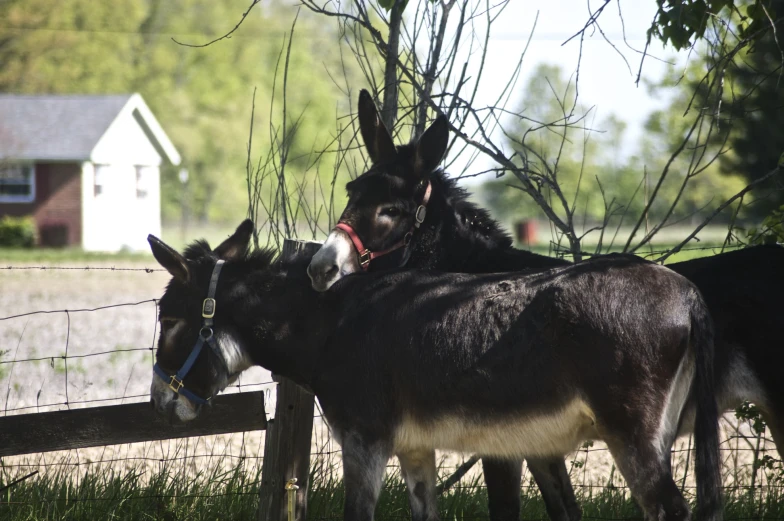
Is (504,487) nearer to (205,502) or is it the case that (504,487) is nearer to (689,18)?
(205,502)

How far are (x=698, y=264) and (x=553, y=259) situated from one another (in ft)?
2.47

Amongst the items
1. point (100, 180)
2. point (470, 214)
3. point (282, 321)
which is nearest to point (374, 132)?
point (470, 214)

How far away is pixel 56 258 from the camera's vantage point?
1139 inches

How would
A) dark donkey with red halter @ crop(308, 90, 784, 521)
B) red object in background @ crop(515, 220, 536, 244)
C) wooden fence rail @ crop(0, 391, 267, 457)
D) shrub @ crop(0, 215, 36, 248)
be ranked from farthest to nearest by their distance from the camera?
red object in background @ crop(515, 220, 536, 244)
shrub @ crop(0, 215, 36, 248)
wooden fence rail @ crop(0, 391, 267, 457)
dark donkey with red halter @ crop(308, 90, 784, 521)

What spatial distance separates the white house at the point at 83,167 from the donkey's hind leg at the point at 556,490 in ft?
109

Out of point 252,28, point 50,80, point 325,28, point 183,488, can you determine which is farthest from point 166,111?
point 183,488

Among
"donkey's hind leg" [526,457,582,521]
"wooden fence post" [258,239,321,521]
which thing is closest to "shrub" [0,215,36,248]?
"wooden fence post" [258,239,321,521]

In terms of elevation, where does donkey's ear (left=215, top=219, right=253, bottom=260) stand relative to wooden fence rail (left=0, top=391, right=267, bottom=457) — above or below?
above

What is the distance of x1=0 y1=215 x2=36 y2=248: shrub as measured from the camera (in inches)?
1286

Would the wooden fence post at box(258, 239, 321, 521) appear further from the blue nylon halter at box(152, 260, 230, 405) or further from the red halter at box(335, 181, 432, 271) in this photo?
the blue nylon halter at box(152, 260, 230, 405)

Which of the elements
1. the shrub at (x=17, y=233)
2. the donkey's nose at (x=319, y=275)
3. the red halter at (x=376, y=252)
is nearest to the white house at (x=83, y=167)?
the shrub at (x=17, y=233)

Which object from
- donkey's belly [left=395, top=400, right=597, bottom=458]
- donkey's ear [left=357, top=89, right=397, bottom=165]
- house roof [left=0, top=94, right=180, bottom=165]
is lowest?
donkey's belly [left=395, top=400, right=597, bottom=458]

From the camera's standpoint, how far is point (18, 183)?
36625 millimetres

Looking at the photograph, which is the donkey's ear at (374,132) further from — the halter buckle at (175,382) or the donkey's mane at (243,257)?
the halter buckle at (175,382)
